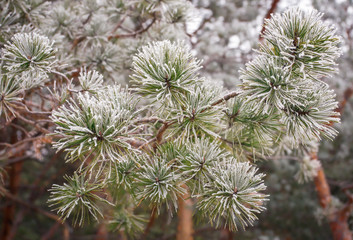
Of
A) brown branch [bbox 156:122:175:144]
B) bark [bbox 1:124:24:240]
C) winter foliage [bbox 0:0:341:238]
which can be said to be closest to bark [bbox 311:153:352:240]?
winter foliage [bbox 0:0:341:238]

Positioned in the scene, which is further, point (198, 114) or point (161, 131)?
point (161, 131)

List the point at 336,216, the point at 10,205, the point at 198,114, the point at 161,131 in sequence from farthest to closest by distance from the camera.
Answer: the point at 10,205, the point at 336,216, the point at 161,131, the point at 198,114

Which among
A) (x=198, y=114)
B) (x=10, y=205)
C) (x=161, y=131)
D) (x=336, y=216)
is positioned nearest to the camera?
(x=198, y=114)

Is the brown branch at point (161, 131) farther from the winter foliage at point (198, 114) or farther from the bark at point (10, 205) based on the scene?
the bark at point (10, 205)

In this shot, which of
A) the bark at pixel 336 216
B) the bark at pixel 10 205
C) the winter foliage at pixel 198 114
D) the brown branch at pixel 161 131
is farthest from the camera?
the bark at pixel 10 205

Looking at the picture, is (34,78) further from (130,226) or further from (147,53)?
(130,226)

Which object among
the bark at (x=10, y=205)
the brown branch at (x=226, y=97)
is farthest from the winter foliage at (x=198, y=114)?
the bark at (x=10, y=205)

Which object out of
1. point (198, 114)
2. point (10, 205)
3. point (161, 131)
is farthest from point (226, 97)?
point (10, 205)

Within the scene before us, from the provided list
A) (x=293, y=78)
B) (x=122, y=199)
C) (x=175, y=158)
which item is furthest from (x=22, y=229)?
(x=293, y=78)

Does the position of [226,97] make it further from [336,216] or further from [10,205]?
[10,205]

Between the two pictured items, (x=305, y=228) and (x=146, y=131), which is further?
(x=305, y=228)

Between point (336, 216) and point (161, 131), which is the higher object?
point (336, 216)
